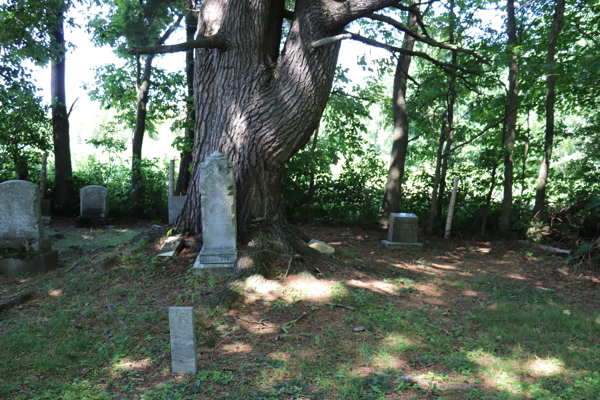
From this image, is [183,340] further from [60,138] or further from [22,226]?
[60,138]

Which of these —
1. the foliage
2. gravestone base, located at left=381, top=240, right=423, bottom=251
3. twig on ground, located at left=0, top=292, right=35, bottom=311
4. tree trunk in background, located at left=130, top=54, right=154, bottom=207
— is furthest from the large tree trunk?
tree trunk in background, located at left=130, top=54, right=154, bottom=207

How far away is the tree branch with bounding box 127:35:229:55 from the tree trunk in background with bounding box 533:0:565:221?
7.26m

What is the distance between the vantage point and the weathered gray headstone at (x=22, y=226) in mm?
7219

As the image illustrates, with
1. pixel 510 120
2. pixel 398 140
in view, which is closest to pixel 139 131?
pixel 398 140

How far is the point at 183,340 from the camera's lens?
3738mm

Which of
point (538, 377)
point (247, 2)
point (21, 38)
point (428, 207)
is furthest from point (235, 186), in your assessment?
point (21, 38)

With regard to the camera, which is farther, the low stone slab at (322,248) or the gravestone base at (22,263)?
the low stone slab at (322,248)

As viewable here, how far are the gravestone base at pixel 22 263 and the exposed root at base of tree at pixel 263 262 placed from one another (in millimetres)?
3657

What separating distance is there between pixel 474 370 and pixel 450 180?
8925 mm

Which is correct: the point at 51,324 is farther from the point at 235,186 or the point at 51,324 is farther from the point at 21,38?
the point at 21,38

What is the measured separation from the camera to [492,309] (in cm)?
563

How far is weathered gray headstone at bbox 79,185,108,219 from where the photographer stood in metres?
12.8


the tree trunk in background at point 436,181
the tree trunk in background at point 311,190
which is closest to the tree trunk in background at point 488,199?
the tree trunk in background at point 436,181

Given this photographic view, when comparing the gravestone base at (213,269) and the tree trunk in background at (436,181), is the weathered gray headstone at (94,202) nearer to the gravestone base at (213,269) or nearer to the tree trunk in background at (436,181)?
the gravestone base at (213,269)
